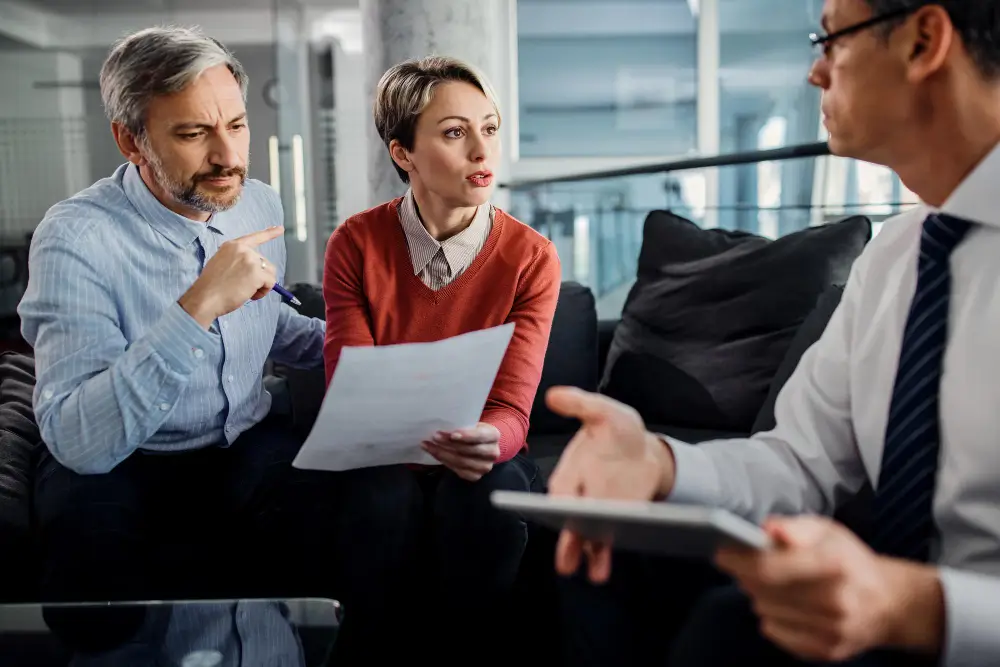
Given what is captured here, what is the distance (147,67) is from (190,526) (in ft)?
2.51

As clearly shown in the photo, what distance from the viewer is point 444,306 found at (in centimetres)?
157

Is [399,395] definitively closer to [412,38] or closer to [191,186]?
[191,186]

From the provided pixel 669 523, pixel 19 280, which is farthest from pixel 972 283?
pixel 19 280

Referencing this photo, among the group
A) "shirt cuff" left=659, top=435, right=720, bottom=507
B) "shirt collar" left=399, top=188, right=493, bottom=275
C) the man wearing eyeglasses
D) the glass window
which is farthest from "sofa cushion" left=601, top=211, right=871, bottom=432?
the glass window

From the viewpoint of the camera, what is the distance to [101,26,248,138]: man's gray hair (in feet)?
4.93

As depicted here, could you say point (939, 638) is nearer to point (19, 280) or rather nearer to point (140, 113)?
point (140, 113)

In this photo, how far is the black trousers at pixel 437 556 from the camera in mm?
1417

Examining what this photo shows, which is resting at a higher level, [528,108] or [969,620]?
[528,108]

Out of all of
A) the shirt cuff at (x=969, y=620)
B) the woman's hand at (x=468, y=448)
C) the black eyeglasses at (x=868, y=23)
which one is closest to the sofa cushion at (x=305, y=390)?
the woman's hand at (x=468, y=448)

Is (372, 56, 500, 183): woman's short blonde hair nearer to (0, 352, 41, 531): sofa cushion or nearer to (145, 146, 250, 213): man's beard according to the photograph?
(145, 146, 250, 213): man's beard

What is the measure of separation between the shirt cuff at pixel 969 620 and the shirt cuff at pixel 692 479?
30 cm

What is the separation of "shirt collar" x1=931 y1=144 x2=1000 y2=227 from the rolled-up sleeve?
1.02 metres

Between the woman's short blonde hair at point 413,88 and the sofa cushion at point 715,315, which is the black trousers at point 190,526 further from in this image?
the sofa cushion at point 715,315

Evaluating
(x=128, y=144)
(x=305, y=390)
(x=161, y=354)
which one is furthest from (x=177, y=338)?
(x=305, y=390)
